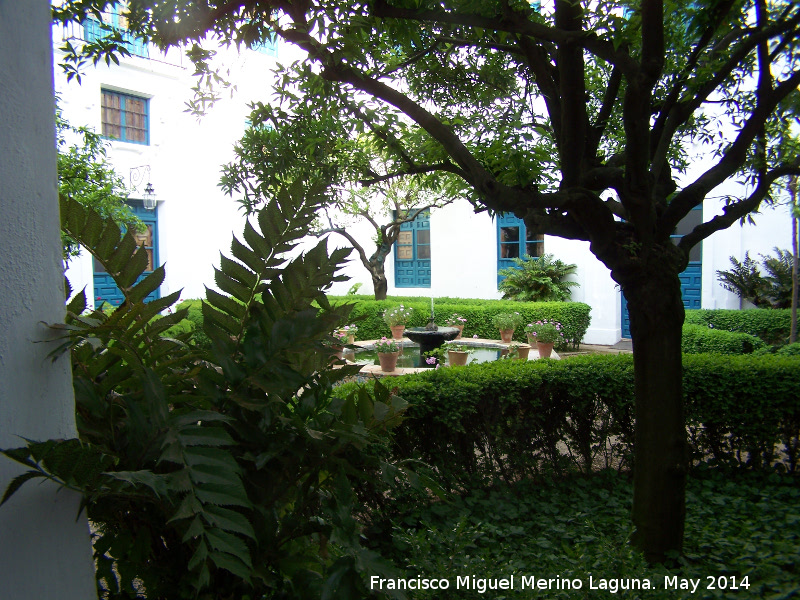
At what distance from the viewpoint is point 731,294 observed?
1218 centimetres

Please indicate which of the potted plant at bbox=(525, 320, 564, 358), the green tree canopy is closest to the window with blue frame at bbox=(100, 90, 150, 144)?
the potted plant at bbox=(525, 320, 564, 358)

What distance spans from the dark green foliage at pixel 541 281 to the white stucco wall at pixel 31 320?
45.7ft

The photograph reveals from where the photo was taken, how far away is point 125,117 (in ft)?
50.3

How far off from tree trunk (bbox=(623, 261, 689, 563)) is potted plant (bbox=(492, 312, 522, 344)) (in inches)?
349

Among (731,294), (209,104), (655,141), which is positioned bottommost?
(731,294)

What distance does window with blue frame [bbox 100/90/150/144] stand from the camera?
14891mm

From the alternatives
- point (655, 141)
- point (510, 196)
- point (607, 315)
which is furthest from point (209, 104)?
point (607, 315)

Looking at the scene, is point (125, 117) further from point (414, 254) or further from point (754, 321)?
point (754, 321)

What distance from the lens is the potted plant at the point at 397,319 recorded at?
13.0 meters

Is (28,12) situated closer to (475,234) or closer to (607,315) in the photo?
(607,315)

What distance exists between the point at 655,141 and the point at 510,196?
4.31 feet

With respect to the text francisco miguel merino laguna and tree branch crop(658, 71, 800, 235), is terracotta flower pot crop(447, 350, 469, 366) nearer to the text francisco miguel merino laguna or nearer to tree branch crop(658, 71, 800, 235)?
tree branch crop(658, 71, 800, 235)

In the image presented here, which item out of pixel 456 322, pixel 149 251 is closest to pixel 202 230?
pixel 149 251

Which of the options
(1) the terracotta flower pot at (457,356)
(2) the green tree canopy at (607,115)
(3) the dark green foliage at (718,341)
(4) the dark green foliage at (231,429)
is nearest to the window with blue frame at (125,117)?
(1) the terracotta flower pot at (457,356)
